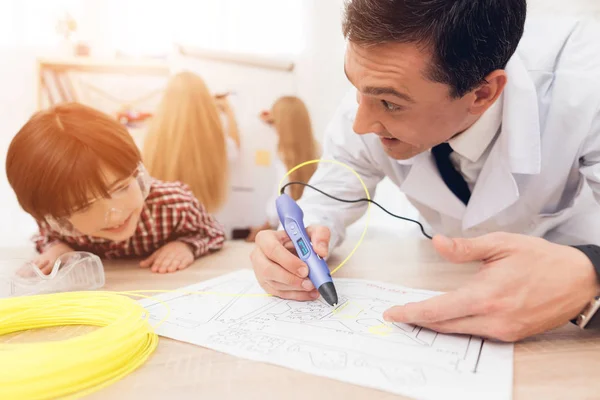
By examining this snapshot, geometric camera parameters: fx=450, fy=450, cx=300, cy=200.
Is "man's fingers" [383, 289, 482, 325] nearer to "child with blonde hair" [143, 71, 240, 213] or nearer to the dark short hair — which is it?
the dark short hair

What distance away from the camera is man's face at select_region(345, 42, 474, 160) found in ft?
1.92

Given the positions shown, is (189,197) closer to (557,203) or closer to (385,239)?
(385,239)

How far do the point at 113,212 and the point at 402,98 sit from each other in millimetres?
534

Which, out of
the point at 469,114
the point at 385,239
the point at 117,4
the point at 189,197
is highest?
the point at 117,4

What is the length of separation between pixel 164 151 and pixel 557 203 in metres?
0.98

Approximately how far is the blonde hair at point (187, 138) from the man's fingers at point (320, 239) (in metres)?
0.71

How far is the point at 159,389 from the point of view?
14.7 inches

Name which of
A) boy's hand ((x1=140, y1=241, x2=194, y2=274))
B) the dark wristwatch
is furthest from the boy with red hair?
the dark wristwatch

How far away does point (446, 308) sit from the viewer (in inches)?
17.4

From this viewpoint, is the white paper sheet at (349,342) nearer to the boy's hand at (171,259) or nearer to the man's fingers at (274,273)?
the man's fingers at (274,273)

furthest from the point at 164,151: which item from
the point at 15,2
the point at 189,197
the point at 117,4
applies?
the point at 15,2

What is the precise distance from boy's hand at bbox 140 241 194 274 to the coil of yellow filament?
0.30 m

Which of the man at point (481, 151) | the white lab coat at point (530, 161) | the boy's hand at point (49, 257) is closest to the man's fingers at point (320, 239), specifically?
the man at point (481, 151)

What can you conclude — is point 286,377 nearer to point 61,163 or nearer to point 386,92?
point 386,92
